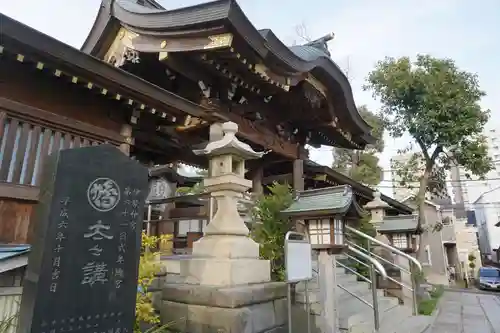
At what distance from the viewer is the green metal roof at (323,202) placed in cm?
461

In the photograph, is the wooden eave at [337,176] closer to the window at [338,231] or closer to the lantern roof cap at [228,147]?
the window at [338,231]

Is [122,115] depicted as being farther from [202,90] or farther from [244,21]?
[244,21]

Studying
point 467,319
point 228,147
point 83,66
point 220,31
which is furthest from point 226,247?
point 467,319

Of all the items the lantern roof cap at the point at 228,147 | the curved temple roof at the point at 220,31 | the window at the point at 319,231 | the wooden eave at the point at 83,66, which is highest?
the curved temple roof at the point at 220,31

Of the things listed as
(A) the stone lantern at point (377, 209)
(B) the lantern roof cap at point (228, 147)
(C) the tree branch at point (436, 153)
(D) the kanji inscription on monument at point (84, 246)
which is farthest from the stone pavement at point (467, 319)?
(D) the kanji inscription on monument at point (84, 246)

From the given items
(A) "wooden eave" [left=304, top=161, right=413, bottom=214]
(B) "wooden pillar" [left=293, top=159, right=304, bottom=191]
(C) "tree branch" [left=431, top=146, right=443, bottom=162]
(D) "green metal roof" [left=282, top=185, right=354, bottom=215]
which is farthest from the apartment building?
(D) "green metal roof" [left=282, top=185, right=354, bottom=215]

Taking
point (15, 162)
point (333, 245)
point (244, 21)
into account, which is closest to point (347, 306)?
point (333, 245)

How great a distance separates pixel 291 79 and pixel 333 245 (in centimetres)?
337

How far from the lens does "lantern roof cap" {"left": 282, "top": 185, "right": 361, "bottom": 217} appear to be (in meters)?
4.61

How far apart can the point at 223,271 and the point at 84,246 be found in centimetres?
189

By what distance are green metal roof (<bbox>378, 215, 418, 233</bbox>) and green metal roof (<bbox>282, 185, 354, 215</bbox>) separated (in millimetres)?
6083

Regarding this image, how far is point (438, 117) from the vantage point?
520 inches

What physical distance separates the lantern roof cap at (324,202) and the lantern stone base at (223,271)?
3.36 ft

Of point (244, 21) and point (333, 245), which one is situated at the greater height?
point (244, 21)
